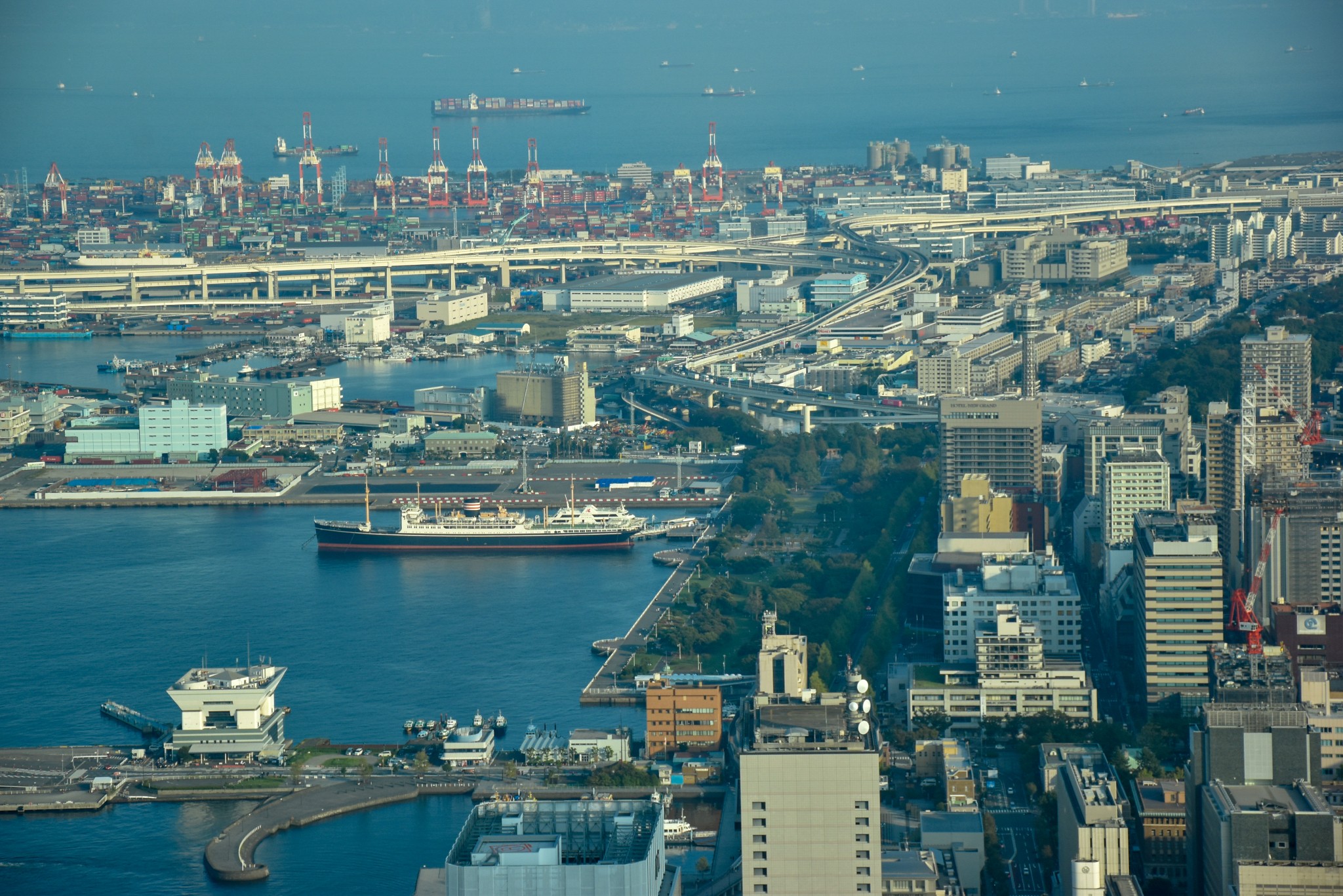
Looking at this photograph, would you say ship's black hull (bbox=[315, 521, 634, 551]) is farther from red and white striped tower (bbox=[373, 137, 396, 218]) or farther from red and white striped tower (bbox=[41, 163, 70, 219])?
red and white striped tower (bbox=[373, 137, 396, 218])

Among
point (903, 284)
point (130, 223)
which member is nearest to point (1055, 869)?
point (903, 284)

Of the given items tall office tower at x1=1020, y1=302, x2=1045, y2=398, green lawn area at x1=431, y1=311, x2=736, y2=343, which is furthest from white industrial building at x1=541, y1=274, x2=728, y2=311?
tall office tower at x1=1020, y1=302, x2=1045, y2=398

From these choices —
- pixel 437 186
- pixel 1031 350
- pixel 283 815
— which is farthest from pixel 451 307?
pixel 283 815

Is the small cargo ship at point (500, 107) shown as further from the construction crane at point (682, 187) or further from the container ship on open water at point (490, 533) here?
the container ship on open water at point (490, 533)

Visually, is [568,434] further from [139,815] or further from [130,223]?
[130,223]

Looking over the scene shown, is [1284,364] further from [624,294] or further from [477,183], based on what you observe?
[477,183]
